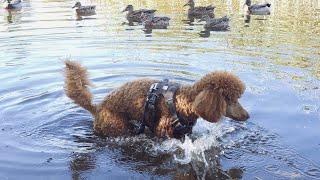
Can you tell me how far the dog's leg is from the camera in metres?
8.37

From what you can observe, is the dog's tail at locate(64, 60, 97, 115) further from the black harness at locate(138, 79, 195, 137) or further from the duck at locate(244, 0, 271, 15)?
the duck at locate(244, 0, 271, 15)

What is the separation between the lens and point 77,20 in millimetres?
21844

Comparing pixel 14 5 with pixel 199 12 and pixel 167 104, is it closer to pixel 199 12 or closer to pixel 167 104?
pixel 199 12

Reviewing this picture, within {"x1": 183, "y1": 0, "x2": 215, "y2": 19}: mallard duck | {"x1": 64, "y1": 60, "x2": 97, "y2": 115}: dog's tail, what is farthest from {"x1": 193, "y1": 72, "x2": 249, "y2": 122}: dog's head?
{"x1": 183, "y1": 0, "x2": 215, "y2": 19}: mallard duck

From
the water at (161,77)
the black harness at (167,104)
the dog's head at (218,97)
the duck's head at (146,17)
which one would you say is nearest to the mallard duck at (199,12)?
the duck's head at (146,17)

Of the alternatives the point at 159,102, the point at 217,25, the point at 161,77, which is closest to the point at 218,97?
the point at 159,102

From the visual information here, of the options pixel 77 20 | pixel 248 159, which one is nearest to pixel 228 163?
pixel 248 159

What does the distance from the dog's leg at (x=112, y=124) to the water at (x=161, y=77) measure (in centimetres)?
17

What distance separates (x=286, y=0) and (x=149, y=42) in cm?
1408

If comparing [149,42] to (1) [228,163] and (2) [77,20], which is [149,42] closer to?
(2) [77,20]

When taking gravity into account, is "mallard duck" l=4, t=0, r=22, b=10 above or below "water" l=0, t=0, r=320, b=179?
above

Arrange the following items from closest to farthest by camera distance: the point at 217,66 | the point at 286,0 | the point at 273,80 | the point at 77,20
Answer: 1. the point at 273,80
2. the point at 217,66
3. the point at 77,20
4. the point at 286,0

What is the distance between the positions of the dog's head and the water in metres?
0.84

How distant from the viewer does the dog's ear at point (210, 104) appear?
23.1 feet
